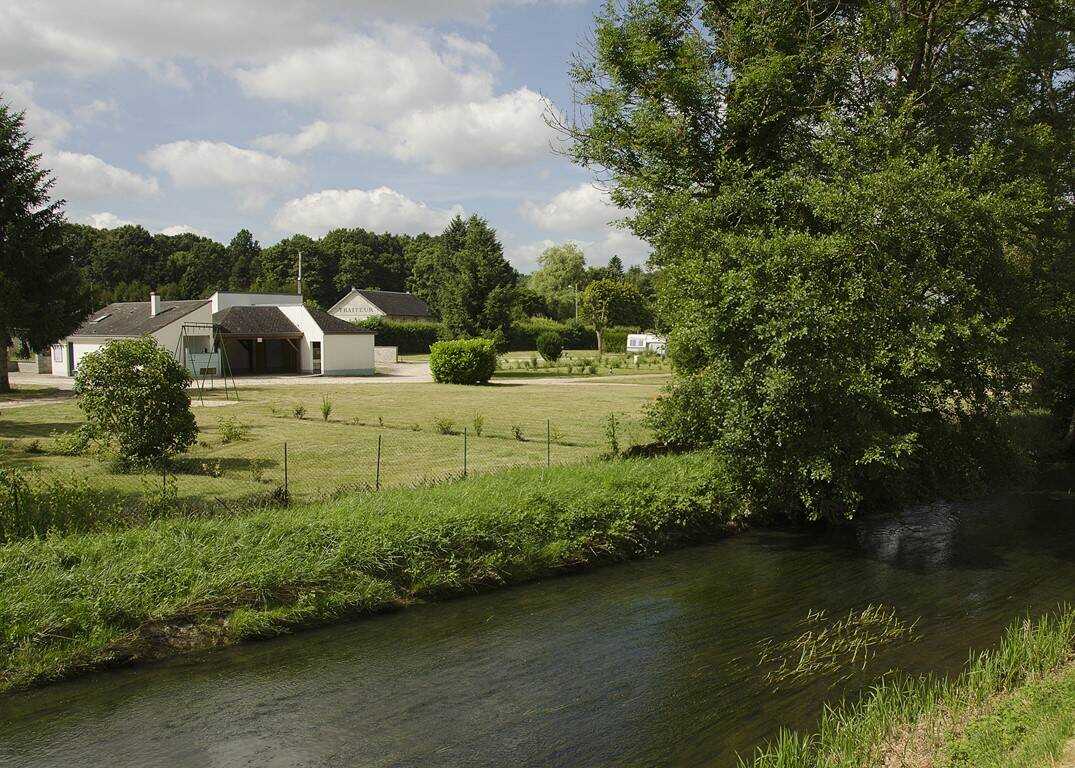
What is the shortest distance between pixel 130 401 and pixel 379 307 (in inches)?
2490

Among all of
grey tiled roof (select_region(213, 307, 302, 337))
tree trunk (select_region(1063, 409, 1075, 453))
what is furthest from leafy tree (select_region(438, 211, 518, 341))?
tree trunk (select_region(1063, 409, 1075, 453))

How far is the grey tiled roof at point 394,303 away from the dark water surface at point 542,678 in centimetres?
6880

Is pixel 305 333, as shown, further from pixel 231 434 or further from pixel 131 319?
pixel 231 434

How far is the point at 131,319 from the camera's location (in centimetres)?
4653

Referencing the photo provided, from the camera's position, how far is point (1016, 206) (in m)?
13.2

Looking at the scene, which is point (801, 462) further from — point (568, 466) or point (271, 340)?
point (271, 340)

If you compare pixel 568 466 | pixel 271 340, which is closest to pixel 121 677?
pixel 568 466

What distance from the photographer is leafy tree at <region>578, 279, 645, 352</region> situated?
66.7m

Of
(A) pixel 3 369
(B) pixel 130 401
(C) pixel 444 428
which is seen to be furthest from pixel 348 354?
(B) pixel 130 401

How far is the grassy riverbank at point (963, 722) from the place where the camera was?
234 inches

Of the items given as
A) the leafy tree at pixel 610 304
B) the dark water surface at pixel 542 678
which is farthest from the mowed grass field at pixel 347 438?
the leafy tree at pixel 610 304

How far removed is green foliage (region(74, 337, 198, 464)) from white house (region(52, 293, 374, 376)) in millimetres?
27230

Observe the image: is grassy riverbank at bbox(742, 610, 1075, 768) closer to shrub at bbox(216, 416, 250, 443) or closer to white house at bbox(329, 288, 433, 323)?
shrub at bbox(216, 416, 250, 443)

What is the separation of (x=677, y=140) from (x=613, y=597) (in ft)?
35.3
